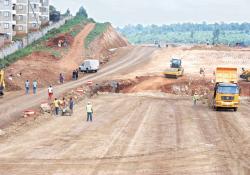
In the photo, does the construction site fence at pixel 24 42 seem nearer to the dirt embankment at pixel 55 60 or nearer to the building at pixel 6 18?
the dirt embankment at pixel 55 60

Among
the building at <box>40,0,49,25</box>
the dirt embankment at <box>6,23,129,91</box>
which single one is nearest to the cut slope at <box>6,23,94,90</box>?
the dirt embankment at <box>6,23,129,91</box>

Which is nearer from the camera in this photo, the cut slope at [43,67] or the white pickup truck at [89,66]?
the cut slope at [43,67]

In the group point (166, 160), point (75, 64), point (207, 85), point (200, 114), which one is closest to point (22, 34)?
point (75, 64)

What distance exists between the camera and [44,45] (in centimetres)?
10831

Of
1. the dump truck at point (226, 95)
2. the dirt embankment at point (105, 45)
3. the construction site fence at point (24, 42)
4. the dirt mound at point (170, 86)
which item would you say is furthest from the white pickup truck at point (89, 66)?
the dump truck at point (226, 95)

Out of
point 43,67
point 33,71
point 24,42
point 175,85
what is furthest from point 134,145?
point 24,42

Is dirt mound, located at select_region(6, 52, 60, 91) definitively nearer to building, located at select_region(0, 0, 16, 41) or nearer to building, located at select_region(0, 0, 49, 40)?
building, located at select_region(0, 0, 16, 41)

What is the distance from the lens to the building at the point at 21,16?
115 m

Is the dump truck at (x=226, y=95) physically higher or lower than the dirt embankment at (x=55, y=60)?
lower

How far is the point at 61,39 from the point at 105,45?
16943mm

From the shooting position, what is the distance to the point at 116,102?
216 feet

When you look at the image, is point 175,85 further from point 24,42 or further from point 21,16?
point 21,16

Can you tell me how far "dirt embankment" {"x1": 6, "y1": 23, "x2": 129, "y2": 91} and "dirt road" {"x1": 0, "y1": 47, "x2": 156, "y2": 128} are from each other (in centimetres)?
413

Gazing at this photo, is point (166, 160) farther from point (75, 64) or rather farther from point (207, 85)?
point (75, 64)
